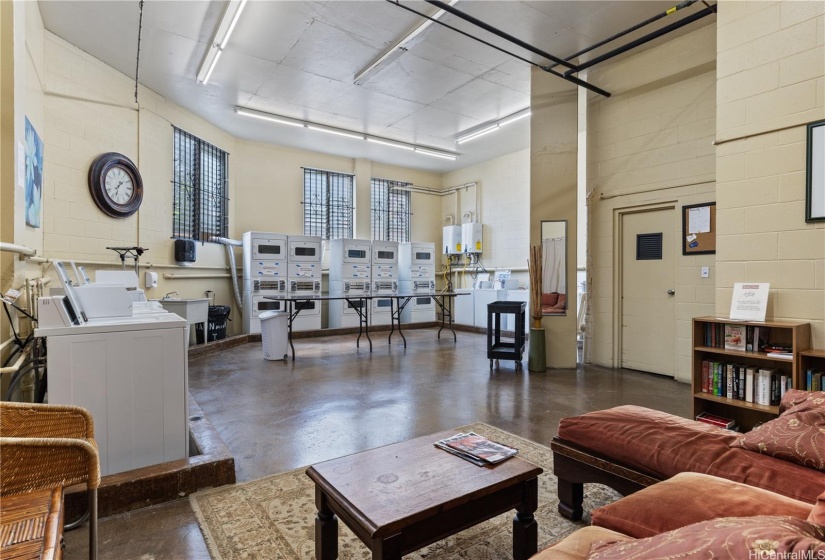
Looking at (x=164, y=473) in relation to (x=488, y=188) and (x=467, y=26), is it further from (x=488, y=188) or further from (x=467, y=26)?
(x=488, y=188)

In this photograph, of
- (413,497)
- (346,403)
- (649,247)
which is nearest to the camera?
(413,497)

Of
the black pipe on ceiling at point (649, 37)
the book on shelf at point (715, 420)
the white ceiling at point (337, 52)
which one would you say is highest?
the white ceiling at point (337, 52)

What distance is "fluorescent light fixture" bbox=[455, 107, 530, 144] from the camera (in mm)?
6418

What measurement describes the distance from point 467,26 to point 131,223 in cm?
483

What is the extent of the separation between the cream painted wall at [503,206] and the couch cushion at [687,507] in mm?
7009

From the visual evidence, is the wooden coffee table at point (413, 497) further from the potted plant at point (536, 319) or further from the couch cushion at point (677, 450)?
the potted plant at point (536, 319)

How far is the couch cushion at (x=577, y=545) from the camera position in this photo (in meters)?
1.06

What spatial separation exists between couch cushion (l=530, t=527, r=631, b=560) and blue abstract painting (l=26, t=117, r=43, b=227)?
4062 mm

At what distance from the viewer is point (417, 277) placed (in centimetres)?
929

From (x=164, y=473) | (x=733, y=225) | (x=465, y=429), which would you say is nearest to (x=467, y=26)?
(x=733, y=225)

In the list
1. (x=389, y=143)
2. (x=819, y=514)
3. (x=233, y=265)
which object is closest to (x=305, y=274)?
(x=233, y=265)

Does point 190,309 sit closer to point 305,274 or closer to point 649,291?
point 305,274

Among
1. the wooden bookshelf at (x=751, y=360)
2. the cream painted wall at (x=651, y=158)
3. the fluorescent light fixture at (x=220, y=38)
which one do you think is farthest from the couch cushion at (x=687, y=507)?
the fluorescent light fixture at (x=220, y=38)

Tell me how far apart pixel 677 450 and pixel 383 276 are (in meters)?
7.32
